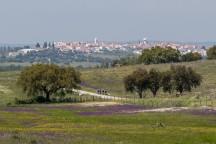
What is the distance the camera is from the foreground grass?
44.6 m

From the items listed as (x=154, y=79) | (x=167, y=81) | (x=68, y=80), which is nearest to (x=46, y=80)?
(x=68, y=80)

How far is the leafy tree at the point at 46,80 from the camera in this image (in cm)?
12394

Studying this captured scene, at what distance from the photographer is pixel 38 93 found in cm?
12838

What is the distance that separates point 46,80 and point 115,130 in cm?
6793

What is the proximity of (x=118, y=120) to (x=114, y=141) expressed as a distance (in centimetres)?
2727

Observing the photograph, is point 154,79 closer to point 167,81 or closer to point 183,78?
point 167,81

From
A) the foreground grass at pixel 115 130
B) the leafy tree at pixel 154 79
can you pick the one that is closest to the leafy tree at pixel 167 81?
the leafy tree at pixel 154 79

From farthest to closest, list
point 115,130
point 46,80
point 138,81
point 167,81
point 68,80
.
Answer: point 167,81
point 138,81
point 68,80
point 46,80
point 115,130

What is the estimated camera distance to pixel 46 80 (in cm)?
12375

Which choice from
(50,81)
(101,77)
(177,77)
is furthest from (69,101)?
(101,77)

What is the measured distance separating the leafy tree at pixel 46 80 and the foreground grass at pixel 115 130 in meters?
35.6

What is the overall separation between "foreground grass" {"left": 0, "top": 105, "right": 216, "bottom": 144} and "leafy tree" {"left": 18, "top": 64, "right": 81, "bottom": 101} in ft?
117

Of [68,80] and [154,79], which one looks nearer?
[68,80]

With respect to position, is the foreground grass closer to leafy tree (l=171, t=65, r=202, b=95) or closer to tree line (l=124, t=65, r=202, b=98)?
tree line (l=124, t=65, r=202, b=98)
